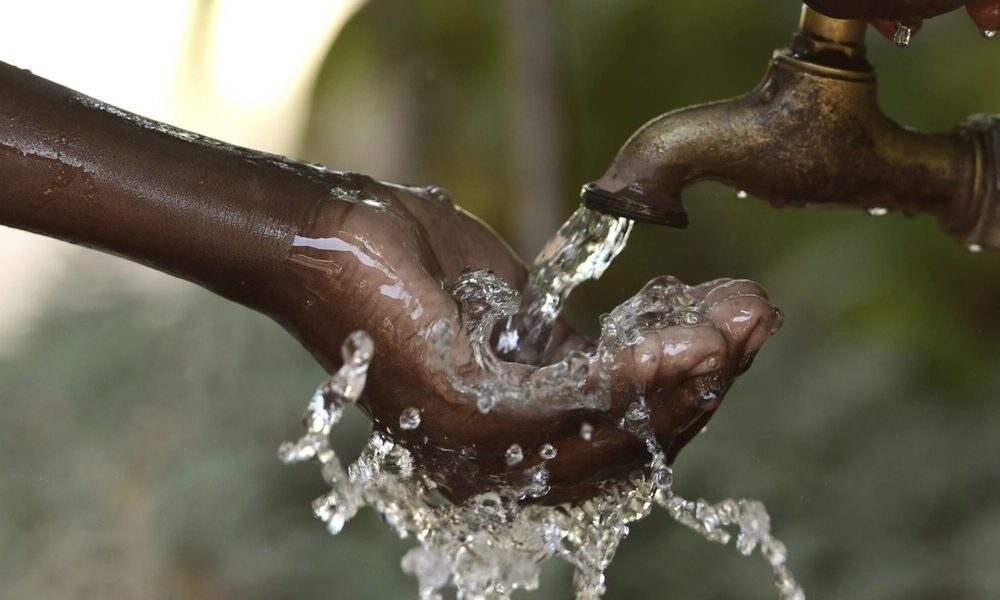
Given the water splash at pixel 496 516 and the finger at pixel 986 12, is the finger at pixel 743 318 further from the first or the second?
the finger at pixel 986 12

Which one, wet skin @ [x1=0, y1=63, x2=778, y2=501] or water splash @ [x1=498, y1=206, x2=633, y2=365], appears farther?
water splash @ [x1=498, y1=206, x2=633, y2=365]

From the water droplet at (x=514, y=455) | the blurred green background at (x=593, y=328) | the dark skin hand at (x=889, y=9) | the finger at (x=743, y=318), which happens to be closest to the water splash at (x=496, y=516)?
the water droplet at (x=514, y=455)

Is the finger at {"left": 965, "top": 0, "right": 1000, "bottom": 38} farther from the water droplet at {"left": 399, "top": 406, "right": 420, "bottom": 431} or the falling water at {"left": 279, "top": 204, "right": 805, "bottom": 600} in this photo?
the water droplet at {"left": 399, "top": 406, "right": 420, "bottom": 431}

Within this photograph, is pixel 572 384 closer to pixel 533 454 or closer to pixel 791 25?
pixel 533 454

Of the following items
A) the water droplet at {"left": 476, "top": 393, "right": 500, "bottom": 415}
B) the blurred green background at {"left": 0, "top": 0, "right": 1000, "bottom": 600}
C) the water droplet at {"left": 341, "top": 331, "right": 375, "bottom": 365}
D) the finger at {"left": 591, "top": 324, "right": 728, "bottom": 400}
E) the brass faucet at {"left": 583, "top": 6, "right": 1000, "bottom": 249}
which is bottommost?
the blurred green background at {"left": 0, "top": 0, "right": 1000, "bottom": 600}

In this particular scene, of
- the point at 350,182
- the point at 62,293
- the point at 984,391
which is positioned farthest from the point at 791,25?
the point at 350,182

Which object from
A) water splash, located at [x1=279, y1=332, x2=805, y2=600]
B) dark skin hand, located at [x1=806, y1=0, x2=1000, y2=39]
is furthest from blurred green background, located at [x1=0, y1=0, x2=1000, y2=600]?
dark skin hand, located at [x1=806, y1=0, x2=1000, y2=39]

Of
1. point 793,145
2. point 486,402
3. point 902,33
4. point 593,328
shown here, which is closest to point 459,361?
point 486,402
